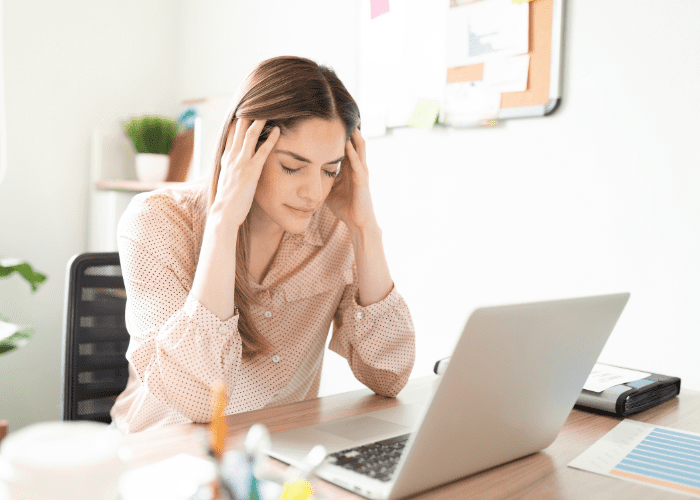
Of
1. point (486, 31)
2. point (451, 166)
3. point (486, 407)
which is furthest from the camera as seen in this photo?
point (451, 166)

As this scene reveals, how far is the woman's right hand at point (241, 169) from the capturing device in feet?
3.58

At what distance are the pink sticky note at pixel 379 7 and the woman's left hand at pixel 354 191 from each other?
2.59 feet

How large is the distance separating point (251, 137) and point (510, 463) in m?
0.71

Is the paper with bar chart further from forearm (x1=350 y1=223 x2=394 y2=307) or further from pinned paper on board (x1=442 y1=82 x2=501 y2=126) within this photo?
pinned paper on board (x1=442 y1=82 x2=501 y2=126)

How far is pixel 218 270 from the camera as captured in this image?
1011 mm

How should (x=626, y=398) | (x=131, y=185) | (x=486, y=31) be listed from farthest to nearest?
(x=131, y=185)
(x=486, y=31)
(x=626, y=398)

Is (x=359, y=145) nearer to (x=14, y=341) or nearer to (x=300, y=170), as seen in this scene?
(x=300, y=170)

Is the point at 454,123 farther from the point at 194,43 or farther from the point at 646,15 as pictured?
the point at 194,43

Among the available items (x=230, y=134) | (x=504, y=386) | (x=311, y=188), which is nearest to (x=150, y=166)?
(x=230, y=134)

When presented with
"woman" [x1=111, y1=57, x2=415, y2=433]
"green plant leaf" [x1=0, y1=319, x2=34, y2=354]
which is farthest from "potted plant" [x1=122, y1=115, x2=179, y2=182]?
"woman" [x1=111, y1=57, x2=415, y2=433]

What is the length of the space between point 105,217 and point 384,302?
1.66 metres

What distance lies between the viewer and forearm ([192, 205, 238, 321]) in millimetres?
997

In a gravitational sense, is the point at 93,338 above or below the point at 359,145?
below

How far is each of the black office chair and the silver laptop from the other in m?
0.60
